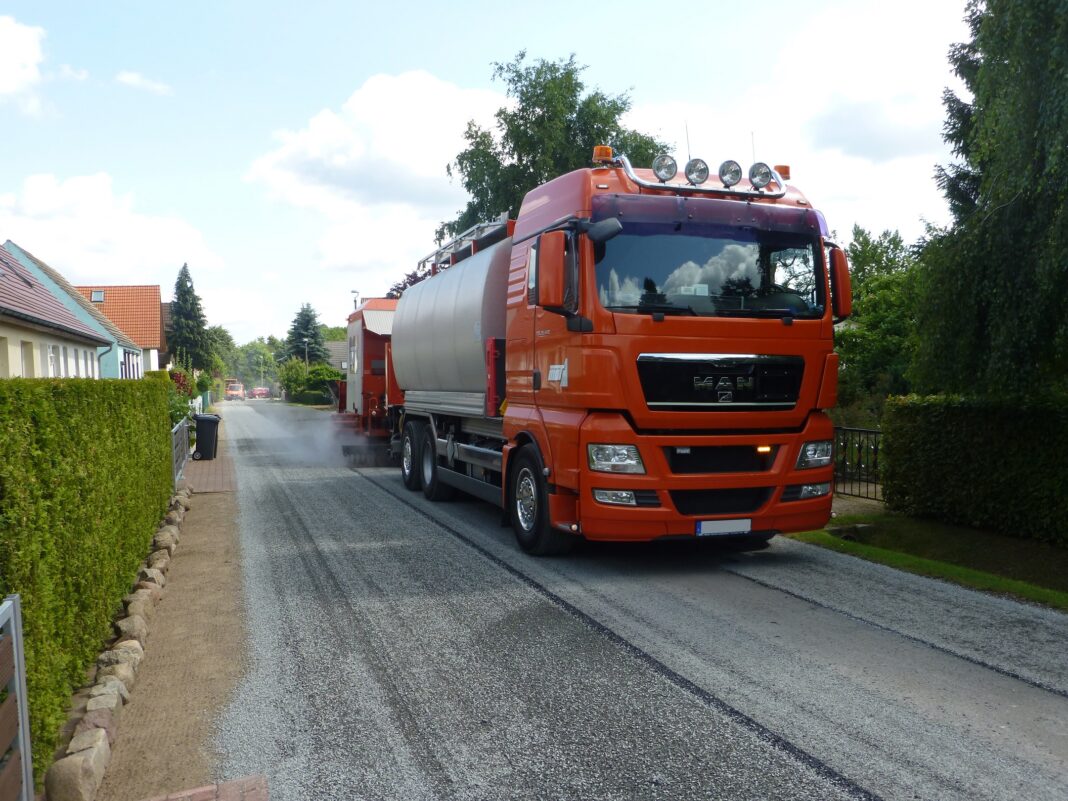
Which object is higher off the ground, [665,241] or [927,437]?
[665,241]

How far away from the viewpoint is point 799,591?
7.14 m

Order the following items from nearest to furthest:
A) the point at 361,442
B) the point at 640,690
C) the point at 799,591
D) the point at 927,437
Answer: the point at 640,690 < the point at 799,591 < the point at 927,437 < the point at 361,442

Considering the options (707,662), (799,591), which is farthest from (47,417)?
(799,591)

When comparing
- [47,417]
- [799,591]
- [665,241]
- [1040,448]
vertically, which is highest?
[665,241]

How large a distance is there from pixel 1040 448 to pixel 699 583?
14.3 ft

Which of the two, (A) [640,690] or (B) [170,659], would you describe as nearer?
(A) [640,690]

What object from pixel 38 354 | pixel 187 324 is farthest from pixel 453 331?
pixel 187 324

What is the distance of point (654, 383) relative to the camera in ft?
24.3

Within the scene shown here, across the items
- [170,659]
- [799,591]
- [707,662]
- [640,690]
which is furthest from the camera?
[799,591]

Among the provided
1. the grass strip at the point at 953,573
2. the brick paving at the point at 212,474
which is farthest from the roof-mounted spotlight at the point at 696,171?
the brick paving at the point at 212,474

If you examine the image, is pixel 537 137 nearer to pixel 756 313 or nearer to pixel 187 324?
pixel 756 313

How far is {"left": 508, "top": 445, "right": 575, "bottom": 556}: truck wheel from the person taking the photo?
324 inches

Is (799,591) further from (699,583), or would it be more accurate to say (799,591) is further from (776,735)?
(776,735)

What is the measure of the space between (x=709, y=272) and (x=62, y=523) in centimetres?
541
